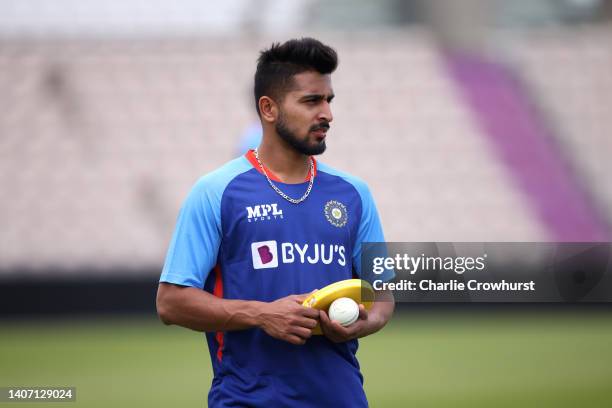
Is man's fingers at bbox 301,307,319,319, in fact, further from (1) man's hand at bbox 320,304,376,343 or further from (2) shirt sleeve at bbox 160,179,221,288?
(2) shirt sleeve at bbox 160,179,221,288

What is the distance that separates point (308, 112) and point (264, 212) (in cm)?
42

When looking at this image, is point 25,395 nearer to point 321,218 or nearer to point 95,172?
point 321,218

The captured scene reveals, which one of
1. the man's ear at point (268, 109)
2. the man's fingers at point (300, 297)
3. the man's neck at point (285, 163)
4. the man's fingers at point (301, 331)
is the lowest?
the man's fingers at point (301, 331)

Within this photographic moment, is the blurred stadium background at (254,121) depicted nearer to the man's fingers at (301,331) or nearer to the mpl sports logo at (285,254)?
the mpl sports logo at (285,254)

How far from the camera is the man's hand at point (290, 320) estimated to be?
135 inches

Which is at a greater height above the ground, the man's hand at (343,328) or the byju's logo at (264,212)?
the byju's logo at (264,212)

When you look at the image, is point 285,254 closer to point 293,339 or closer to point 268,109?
point 293,339

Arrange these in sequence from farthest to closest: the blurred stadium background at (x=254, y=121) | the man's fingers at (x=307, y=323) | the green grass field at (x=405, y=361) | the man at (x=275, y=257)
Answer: the blurred stadium background at (x=254, y=121) < the green grass field at (x=405, y=361) < the man at (x=275, y=257) < the man's fingers at (x=307, y=323)

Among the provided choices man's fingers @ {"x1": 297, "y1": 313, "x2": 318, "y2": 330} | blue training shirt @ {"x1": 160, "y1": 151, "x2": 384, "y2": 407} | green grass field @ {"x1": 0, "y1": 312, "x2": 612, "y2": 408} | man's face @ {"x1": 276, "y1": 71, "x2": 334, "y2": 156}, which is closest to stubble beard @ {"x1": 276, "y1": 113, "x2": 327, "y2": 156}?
man's face @ {"x1": 276, "y1": 71, "x2": 334, "y2": 156}

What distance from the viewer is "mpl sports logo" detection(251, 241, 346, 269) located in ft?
12.1

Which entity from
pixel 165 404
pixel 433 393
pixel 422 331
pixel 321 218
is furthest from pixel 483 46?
pixel 321 218

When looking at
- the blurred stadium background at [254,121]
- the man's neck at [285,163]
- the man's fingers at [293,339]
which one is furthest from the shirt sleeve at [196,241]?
the blurred stadium background at [254,121]

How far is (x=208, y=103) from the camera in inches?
628

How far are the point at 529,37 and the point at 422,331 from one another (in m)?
6.27
